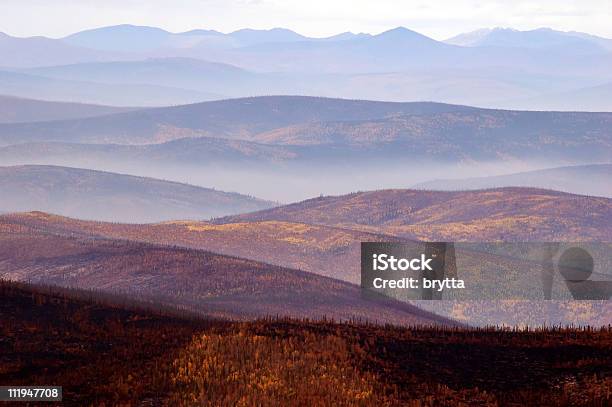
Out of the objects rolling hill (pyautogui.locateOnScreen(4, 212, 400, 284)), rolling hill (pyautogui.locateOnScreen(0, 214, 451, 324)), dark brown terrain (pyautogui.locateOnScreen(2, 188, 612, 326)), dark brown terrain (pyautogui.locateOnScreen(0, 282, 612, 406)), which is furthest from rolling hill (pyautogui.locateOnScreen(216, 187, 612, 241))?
dark brown terrain (pyautogui.locateOnScreen(0, 282, 612, 406))

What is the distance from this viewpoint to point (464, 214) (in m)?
152

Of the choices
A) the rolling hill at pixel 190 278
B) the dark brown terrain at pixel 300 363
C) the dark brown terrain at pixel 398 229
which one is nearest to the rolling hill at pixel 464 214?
the dark brown terrain at pixel 398 229

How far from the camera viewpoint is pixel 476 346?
22875 mm

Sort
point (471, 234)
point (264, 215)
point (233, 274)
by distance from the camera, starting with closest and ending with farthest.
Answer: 1. point (233, 274)
2. point (471, 234)
3. point (264, 215)

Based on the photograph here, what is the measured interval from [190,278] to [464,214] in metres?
93.6

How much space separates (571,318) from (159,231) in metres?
44.4

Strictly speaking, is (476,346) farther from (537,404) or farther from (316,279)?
(316,279)

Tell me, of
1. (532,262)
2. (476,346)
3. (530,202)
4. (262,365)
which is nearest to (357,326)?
(476,346)

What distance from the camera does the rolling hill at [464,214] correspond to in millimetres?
128875

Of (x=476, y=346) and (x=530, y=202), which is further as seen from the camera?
(x=530, y=202)

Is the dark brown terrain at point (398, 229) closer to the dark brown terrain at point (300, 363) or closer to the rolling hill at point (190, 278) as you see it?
the rolling hill at point (190, 278)

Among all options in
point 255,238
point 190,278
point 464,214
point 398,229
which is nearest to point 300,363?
point 190,278

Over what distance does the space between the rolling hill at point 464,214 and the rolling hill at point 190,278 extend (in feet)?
181

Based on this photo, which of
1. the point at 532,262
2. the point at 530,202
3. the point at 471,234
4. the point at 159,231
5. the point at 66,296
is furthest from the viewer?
the point at 530,202
